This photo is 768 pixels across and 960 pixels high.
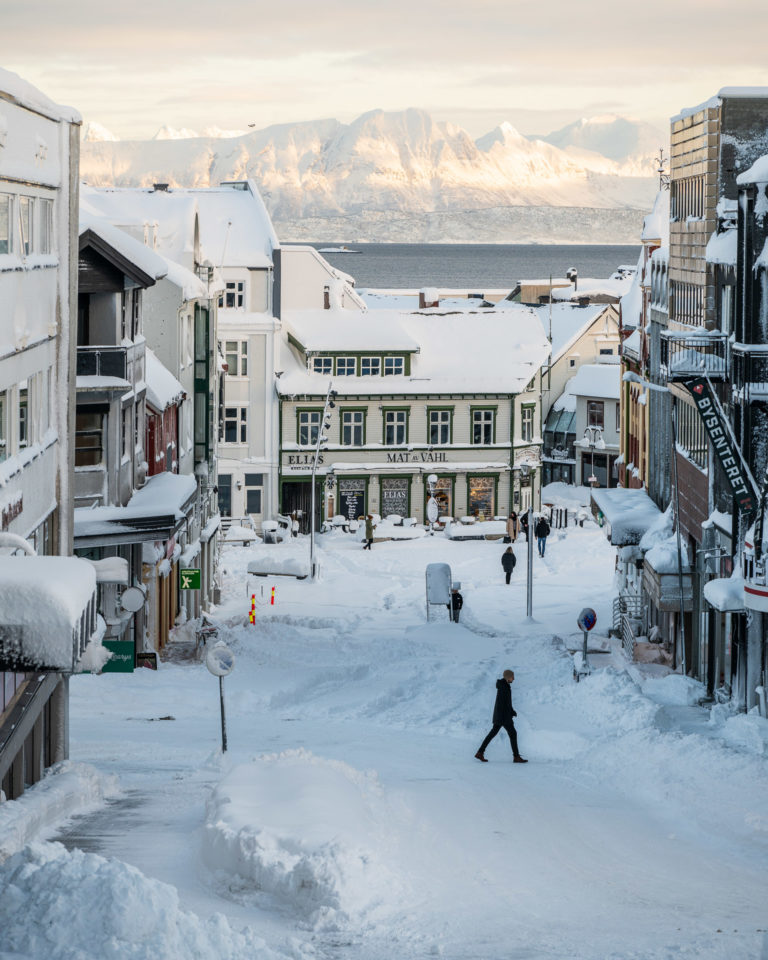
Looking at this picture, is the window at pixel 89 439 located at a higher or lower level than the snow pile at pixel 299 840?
higher

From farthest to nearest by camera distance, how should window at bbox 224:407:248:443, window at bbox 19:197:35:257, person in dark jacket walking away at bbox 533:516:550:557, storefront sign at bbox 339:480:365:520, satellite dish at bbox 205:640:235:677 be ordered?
storefront sign at bbox 339:480:365:520 < window at bbox 224:407:248:443 < person in dark jacket walking away at bbox 533:516:550:557 < satellite dish at bbox 205:640:235:677 < window at bbox 19:197:35:257

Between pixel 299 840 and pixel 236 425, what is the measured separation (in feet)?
165

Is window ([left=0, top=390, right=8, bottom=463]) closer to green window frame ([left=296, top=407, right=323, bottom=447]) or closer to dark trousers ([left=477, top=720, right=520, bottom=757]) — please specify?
dark trousers ([left=477, top=720, right=520, bottom=757])

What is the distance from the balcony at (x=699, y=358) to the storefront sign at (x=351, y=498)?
3374cm

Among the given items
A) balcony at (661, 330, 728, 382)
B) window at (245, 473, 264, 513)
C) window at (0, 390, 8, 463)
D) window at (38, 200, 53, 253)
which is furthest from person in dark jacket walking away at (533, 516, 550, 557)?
window at (0, 390, 8, 463)

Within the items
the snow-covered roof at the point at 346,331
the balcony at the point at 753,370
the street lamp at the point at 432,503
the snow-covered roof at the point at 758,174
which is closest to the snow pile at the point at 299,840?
the balcony at the point at 753,370

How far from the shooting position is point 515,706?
1040 inches

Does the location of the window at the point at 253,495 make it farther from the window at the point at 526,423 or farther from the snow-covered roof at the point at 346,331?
the window at the point at 526,423

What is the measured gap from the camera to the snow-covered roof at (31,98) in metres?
18.7

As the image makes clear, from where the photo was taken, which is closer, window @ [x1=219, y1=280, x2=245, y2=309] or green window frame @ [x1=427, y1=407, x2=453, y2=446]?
window @ [x1=219, y1=280, x2=245, y2=309]

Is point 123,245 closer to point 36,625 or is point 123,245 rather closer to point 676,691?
point 676,691

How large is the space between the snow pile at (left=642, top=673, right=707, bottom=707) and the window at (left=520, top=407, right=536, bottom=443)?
34.6 m

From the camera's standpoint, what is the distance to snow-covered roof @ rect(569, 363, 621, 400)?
70062mm

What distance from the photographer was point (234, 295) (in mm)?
62781
